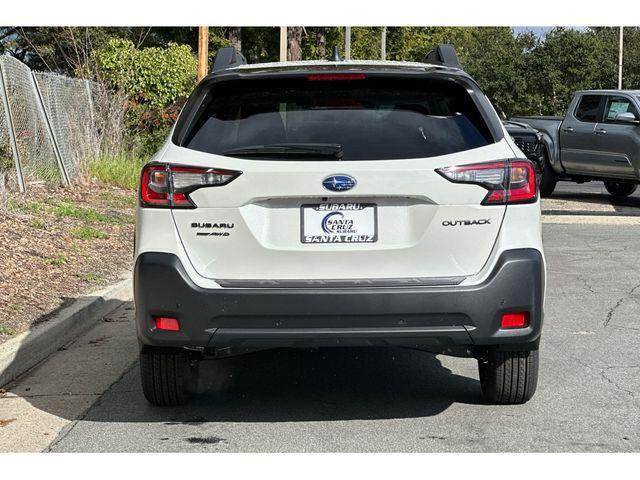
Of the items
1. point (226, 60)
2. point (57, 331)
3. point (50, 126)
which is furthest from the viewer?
point (50, 126)

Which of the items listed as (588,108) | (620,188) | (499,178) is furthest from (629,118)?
(499,178)

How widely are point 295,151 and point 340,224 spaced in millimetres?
415

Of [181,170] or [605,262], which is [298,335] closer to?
[181,170]

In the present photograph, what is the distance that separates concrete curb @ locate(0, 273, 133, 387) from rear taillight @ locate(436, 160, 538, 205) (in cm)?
313

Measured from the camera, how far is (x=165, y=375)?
5.95 meters

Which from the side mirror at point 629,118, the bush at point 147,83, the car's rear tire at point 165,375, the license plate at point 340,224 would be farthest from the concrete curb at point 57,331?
the bush at point 147,83

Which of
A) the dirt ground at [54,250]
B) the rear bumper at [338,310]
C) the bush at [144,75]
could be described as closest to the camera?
the rear bumper at [338,310]

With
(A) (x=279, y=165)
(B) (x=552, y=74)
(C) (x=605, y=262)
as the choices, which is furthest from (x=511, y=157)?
(B) (x=552, y=74)

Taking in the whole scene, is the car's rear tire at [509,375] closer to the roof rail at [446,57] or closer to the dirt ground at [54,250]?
the roof rail at [446,57]

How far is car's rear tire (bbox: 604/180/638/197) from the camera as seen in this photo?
2161 cm

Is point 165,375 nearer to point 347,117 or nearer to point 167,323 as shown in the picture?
point 167,323

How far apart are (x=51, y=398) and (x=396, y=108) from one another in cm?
258

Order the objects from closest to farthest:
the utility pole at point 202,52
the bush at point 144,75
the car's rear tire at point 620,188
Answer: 1. the car's rear tire at point 620,188
2. the utility pole at point 202,52
3. the bush at point 144,75

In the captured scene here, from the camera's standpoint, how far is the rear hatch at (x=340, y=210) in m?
5.31
